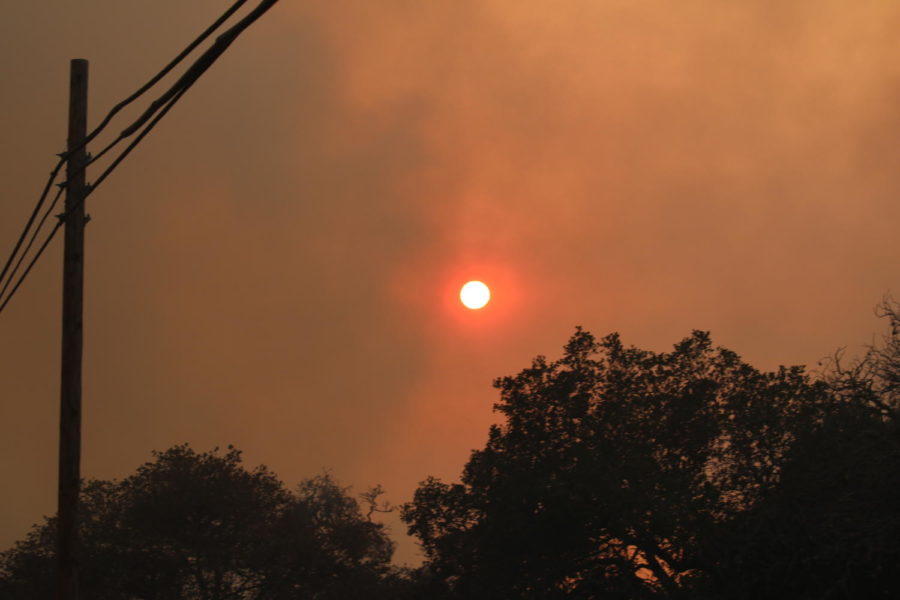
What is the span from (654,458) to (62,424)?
2788 cm

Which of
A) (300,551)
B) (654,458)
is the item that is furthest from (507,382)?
(300,551)

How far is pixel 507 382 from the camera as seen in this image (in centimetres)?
4300

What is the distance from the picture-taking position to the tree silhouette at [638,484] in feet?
107

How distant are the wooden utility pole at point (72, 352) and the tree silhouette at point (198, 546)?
43.7 meters

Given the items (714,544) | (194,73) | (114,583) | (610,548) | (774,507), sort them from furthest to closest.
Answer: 1. (114,583)
2. (610,548)
3. (714,544)
4. (774,507)
5. (194,73)

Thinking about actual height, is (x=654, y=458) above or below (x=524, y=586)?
above

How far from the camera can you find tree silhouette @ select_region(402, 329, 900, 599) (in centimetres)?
3247

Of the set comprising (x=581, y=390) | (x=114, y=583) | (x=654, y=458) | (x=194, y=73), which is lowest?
(x=194, y=73)

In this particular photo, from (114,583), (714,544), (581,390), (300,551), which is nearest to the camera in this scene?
(714,544)

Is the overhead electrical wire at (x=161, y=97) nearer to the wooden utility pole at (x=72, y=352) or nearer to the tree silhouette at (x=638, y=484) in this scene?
the wooden utility pole at (x=72, y=352)

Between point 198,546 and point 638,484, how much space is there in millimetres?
29892

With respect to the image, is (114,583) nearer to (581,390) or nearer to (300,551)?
(300,551)

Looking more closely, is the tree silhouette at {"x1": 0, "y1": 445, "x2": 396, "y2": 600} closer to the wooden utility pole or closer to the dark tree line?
the dark tree line

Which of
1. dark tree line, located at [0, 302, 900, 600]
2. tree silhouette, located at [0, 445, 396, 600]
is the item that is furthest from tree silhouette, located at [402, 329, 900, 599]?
tree silhouette, located at [0, 445, 396, 600]
